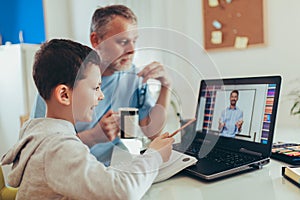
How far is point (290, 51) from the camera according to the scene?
1846 mm

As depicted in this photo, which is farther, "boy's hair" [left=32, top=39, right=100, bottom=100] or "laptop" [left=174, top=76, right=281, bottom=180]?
"laptop" [left=174, top=76, right=281, bottom=180]

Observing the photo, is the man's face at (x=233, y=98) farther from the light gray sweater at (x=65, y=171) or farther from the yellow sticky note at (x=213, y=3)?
the yellow sticky note at (x=213, y=3)

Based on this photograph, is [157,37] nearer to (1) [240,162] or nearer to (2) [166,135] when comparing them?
(2) [166,135]

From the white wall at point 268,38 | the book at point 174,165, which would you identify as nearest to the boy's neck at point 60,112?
the book at point 174,165

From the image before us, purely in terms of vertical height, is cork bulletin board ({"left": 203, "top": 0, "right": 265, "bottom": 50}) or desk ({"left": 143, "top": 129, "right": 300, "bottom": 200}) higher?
cork bulletin board ({"left": 203, "top": 0, "right": 265, "bottom": 50})

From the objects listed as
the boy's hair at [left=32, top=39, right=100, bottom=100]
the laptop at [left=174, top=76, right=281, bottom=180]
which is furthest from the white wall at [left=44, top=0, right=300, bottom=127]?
the boy's hair at [left=32, top=39, right=100, bottom=100]

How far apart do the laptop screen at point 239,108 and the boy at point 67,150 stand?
11.7 inches

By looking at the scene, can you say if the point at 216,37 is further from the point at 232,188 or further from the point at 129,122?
the point at 232,188

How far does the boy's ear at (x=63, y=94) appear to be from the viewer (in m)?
0.67

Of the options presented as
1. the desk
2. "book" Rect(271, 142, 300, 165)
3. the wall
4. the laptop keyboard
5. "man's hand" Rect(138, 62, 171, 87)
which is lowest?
the desk

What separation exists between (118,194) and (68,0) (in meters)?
2.67

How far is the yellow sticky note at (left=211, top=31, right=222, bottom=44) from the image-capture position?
206 centimetres

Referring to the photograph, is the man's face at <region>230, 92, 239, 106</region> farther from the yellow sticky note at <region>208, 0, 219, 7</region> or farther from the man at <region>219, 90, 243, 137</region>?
the yellow sticky note at <region>208, 0, 219, 7</region>

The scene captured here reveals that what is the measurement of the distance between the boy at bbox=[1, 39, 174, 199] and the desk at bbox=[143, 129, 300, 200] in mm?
58
